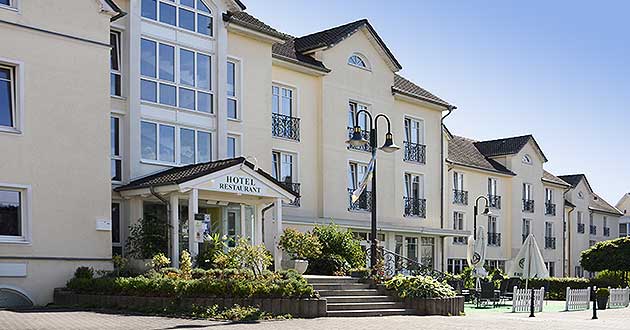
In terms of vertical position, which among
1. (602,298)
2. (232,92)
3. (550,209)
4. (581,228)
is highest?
(232,92)

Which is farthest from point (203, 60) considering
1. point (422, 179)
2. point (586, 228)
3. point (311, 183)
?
point (586, 228)

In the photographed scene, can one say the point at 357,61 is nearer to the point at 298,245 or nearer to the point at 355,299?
the point at 298,245

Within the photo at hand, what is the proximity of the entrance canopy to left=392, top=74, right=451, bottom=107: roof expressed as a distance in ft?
40.6

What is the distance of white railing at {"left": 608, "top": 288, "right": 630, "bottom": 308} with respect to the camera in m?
28.5

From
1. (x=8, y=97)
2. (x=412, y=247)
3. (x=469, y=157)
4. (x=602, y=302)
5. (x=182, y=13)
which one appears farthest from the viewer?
(x=469, y=157)

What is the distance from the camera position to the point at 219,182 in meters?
22.2

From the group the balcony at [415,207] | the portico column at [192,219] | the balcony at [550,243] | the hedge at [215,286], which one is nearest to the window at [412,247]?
the balcony at [415,207]

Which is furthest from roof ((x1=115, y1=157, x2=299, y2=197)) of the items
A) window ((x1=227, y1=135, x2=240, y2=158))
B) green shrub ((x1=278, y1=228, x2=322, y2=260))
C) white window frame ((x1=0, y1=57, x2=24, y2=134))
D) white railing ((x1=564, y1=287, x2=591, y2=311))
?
white railing ((x1=564, y1=287, x2=591, y2=311))

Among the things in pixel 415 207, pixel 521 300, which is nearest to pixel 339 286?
pixel 521 300

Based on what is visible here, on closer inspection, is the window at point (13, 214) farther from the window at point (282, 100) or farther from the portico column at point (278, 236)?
the window at point (282, 100)

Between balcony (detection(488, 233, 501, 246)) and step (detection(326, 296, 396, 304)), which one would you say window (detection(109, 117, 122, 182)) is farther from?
balcony (detection(488, 233, 501, 246))

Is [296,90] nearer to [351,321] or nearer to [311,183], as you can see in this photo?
[311,183]

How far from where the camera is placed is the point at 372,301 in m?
20.9

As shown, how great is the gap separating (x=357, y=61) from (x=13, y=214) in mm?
16969
